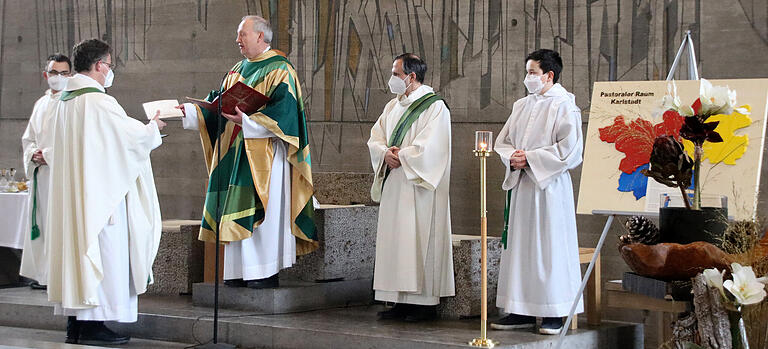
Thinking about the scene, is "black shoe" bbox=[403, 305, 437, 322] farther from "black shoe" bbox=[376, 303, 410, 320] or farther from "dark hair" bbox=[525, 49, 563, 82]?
"dark hair" bbox=[525, 49, 563, 82]

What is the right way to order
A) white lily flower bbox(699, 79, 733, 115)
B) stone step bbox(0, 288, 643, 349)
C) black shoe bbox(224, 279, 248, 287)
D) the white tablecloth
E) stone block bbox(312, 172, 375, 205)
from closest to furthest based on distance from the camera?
white lily flower bbox(699, 79, 733, 115)
stone step bbox(0, 288, 643, 349)
black shoe bbox(224, 279, 248, 287)
stone block bbox(312, 172, 375, 205)
the white tablecloth

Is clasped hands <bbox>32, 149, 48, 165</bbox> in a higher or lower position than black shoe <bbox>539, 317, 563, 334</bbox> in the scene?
higher

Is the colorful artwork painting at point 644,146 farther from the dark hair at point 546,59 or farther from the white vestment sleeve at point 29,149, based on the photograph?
the white vestment sleeve at point 29,149

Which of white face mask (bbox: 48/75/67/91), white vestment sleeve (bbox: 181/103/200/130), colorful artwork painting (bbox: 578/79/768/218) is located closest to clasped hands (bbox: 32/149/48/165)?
white face mask (bbox: 48/75/67/91)

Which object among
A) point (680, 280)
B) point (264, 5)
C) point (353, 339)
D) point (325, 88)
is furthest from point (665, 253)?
point (264, 5)

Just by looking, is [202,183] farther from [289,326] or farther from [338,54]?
[289,326]

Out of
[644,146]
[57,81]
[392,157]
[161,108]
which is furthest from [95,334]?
[644,146]

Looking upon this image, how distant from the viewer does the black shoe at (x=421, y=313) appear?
6391 mm

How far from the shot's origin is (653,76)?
7.29 meters

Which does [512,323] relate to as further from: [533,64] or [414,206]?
[533,64]

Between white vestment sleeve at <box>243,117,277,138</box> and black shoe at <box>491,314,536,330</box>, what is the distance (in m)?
1.89

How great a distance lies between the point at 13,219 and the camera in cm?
829

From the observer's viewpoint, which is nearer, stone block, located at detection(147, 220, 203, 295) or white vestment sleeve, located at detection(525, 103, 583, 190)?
white vestment sleeve, located at detection(525, 103, 583, 190)

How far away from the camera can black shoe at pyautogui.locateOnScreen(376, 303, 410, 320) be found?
6.48m
